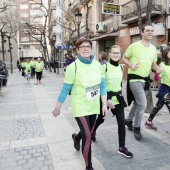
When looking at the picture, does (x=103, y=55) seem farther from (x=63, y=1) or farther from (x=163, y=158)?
(x=63, y=1)

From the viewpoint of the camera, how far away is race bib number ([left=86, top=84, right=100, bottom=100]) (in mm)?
3080

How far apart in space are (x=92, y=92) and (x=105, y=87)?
28 cm

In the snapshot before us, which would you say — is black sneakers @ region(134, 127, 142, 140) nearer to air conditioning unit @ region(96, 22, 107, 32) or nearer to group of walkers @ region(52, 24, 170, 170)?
group of walkers @ region(52, 24, 170, 170)

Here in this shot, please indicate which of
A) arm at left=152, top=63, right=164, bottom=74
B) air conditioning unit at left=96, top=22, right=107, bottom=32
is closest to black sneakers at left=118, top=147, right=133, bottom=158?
arm at left=152, top=63, right=164, bottom=74

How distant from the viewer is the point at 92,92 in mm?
3115

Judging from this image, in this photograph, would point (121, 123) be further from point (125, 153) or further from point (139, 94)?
point (139, 94)

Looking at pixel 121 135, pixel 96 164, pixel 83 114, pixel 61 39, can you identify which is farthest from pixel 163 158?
pixel 61 39

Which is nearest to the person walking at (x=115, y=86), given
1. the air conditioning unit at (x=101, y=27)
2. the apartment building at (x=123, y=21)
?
the apartment building at (x=123, y=21)

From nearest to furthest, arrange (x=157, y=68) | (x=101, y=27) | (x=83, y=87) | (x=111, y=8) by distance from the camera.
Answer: (x=83, y=87) → (x=157, y=68) → (x=111, y=8) → (x=101, y=27)

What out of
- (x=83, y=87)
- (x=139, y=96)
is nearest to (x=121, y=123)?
(x=139, y=96)

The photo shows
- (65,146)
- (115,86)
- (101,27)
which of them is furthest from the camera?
(101,27)

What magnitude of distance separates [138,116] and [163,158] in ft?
2.99

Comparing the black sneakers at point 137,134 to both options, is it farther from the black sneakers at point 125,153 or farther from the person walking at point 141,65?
the black sneakers at point 125,153

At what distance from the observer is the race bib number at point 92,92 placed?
121 inches
